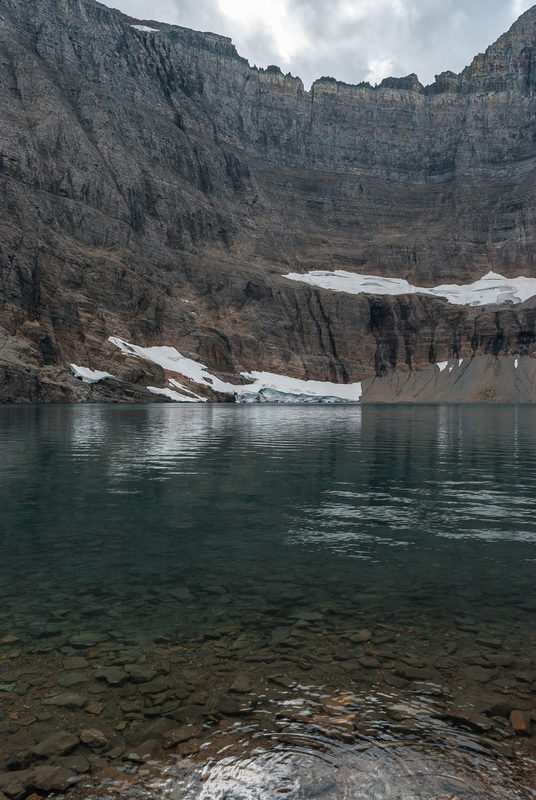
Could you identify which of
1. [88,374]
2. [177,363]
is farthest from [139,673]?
[177,363]

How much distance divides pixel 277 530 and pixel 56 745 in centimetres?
914

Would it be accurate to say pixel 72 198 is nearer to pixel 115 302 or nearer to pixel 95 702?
pixel 115 302

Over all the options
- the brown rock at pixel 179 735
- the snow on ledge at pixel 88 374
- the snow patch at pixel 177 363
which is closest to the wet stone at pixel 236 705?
the brown rock at pixel 179 735

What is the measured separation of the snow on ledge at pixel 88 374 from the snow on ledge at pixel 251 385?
1364 centimetres

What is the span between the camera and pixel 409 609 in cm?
876

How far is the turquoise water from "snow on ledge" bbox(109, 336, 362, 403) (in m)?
112

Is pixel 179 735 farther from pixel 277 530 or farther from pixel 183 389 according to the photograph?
pixel 183 389

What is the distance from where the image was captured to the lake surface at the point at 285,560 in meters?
7.70

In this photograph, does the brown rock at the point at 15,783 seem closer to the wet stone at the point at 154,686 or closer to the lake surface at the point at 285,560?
the wet stone at the point at 154,686

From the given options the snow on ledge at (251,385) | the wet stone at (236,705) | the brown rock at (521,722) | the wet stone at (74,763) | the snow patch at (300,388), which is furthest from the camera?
the snow patch at (300,388)

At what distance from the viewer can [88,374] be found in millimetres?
120750

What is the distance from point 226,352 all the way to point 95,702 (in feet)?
540

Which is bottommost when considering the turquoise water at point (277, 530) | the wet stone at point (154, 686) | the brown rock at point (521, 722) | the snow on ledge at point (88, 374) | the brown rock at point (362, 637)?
the turquoise water at point (277, 530)

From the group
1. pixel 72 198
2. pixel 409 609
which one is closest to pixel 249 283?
pixel 72 198
